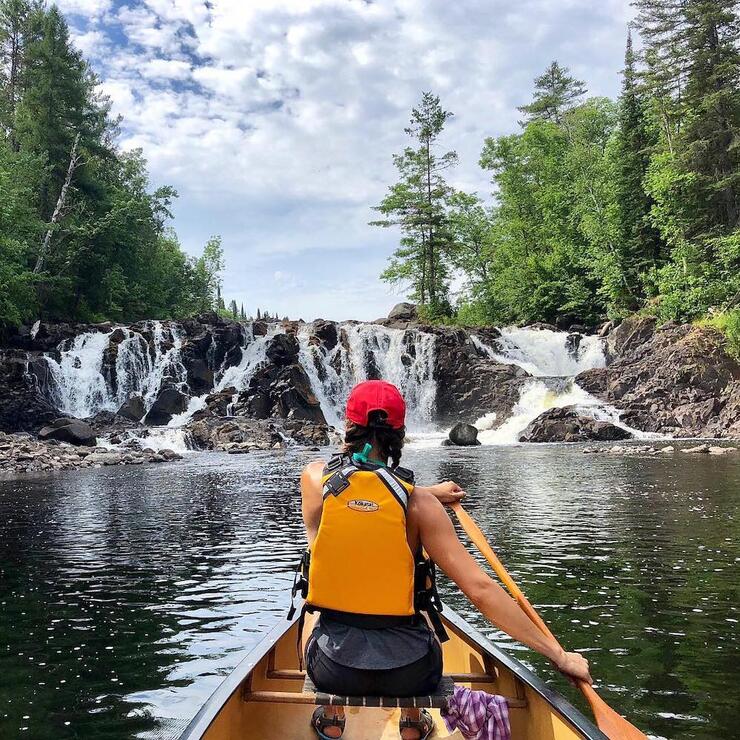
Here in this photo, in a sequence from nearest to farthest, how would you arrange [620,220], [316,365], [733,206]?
[733,206]
[316,365]
[620,220]

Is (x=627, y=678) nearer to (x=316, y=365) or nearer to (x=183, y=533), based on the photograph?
(x=183, y=533)

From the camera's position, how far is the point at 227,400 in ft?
107

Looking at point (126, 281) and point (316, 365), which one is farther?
point (126, 281)

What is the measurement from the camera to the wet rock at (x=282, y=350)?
34.6 metres

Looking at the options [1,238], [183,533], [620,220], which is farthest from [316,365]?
[183,533]

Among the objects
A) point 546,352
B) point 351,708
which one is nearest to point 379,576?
point 351,708

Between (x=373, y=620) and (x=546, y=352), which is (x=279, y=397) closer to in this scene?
(x=546, y=352)

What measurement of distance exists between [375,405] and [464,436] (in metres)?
25.9

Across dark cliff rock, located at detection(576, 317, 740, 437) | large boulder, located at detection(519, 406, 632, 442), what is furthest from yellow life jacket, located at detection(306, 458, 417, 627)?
dark cliff rock, located at detection(576, 317, 740, 437)

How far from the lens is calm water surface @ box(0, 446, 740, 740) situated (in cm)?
473

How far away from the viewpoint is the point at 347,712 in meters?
3.69

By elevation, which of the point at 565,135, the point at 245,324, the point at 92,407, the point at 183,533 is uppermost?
the point at 565,135

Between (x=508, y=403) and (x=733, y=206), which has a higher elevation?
(x=733, y=206)

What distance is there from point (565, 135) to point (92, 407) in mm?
41515
